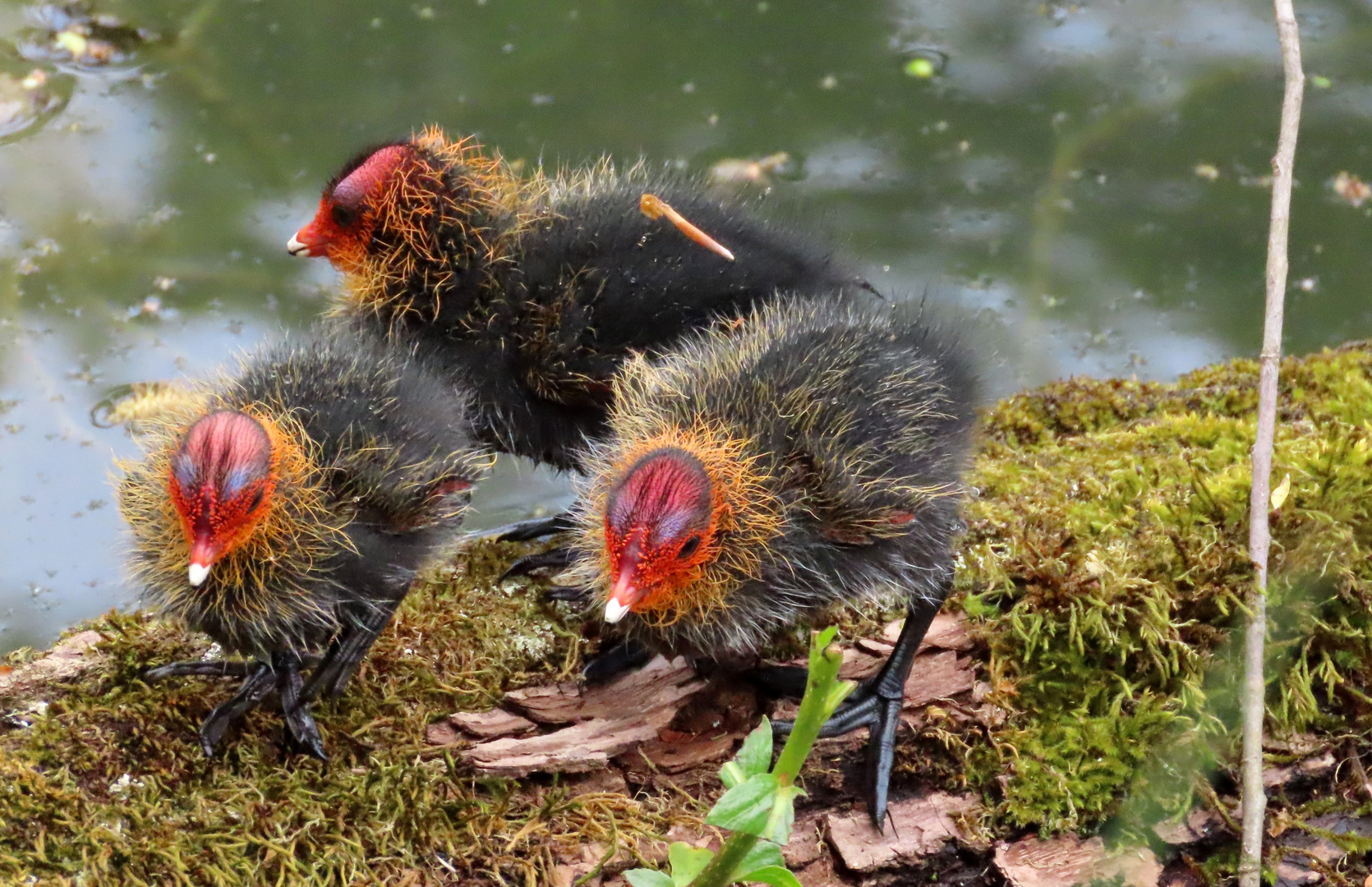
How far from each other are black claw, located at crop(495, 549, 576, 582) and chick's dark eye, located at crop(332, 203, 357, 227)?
0.78m

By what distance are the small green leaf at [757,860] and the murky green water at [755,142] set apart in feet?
6.48

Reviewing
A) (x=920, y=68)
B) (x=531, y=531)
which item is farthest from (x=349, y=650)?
(x=920, y=68)

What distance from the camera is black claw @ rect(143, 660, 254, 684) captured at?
74.1 inches

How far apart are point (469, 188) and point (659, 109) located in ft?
5.17

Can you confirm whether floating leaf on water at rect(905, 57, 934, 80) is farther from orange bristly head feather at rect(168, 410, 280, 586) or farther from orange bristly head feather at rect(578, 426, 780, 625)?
orange bristly head feather at rect(168, 410, 280, 586)

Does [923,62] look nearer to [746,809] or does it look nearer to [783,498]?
[783,498]

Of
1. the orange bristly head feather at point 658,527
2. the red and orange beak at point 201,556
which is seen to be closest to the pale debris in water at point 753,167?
the orange bristly head feather at point 658,527

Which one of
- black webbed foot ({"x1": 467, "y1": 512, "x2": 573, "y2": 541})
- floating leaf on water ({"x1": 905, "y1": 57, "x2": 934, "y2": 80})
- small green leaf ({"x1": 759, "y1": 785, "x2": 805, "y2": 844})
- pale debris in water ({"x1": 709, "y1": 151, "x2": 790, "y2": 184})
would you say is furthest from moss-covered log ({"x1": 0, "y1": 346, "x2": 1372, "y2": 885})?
floating leaf on water ({"x1": 905, "y1": 57, "x2": 934, "y2": 80})

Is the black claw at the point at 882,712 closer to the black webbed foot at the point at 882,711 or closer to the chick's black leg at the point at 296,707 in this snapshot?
the black webbed foot at the point at 882,711

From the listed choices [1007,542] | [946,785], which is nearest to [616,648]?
[946,785]

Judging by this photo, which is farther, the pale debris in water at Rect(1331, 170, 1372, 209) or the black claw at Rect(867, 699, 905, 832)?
the pale debris in water at Rect(1331, 170, 1372, 209)

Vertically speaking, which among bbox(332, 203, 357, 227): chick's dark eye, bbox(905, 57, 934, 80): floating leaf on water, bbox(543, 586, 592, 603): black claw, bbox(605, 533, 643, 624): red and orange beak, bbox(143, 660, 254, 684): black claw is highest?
bbox(905, 57, 934, 80): floating leaf on water

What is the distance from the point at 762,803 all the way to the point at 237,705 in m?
1.05

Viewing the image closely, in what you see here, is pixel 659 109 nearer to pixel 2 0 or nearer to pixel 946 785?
pixel 2 0
